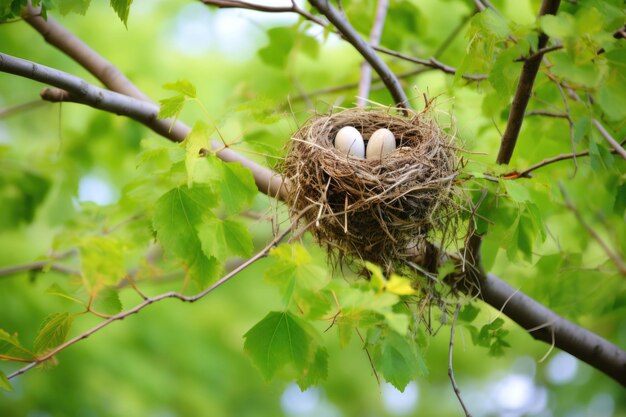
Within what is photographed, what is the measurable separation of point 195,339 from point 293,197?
12.3 feet

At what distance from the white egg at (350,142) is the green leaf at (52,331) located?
3.72 feet

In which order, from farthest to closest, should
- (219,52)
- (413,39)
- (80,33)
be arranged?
(219,52)
(80,33)
(413,39)

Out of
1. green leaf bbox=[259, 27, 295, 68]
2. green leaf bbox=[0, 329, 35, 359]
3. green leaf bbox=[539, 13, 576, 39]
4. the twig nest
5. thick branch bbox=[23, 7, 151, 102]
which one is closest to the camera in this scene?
green leaf bbox=[539, 13, 576, 39]

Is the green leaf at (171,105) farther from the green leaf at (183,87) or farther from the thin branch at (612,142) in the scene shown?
the thin branch at (612,142)

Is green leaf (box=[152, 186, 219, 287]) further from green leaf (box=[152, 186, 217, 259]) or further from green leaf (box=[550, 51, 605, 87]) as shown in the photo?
green leaf (box=[550, 51, 605, 87])

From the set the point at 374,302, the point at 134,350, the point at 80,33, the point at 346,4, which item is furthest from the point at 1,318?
the point at 374,302

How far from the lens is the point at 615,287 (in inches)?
117

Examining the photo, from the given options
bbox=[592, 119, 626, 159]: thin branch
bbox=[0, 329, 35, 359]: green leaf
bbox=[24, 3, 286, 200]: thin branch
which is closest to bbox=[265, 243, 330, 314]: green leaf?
bbox=[0, 329, 35, 359]: green leaf

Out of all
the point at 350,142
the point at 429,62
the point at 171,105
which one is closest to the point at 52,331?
the point at 171,105

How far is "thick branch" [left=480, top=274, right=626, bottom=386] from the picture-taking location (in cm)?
258

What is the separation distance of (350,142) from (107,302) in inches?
42.9

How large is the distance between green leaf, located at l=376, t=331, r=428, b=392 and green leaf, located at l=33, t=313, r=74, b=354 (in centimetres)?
91

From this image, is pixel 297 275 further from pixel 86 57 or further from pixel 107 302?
pixel 86 57

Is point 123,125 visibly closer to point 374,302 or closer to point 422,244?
point 422,244
